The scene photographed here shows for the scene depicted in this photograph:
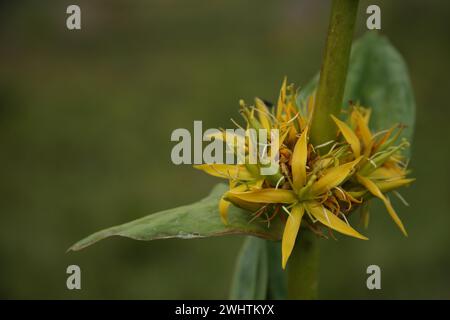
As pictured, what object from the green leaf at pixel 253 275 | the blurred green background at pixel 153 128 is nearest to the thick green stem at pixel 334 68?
the green leaf at pixel 253 275

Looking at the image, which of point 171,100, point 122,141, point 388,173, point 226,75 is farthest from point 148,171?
point 388,173

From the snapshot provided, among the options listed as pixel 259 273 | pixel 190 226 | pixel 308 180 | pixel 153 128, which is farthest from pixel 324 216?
pixel 153 128

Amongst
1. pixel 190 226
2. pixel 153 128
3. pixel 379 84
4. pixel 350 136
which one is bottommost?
pixel 190 226

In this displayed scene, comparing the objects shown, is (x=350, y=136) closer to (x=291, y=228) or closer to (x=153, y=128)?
(x=291, y=228)

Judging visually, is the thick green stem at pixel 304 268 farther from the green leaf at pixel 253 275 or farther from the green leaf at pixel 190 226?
the green leaf at pixel 253 275

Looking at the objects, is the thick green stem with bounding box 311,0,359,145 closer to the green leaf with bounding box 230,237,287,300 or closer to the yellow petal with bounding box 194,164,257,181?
the yellow petal with bounding box 194,164,257,181

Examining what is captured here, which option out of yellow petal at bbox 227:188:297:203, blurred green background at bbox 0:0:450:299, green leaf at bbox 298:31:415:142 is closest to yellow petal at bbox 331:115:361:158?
yellow petal at bbox 227:188:297:203
